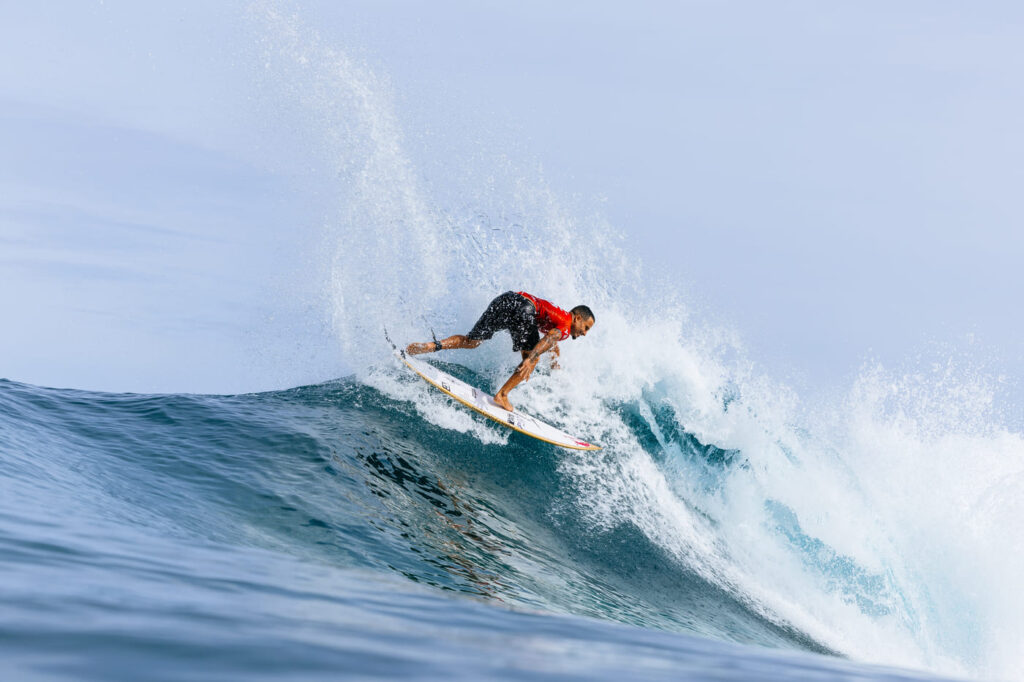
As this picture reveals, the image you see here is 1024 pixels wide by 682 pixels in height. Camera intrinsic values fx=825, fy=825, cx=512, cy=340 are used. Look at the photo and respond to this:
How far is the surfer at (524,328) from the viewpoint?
10.4 metres

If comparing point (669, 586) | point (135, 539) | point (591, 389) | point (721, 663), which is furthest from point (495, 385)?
point (721, 663)

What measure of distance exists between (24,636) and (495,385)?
908 cm

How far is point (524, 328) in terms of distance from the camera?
10664 mm

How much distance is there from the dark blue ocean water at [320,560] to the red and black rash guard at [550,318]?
1.50 m

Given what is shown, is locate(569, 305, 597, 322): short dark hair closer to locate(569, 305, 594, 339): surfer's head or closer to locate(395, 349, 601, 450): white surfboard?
locate(569, 305, 594, 339): surfer's head

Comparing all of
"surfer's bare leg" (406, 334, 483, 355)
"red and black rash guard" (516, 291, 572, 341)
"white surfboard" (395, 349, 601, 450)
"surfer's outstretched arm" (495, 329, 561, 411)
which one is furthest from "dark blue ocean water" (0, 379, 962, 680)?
"red and black rash guard" (516, 291, 572, 341)

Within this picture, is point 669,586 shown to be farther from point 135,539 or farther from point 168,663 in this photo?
point 168,663

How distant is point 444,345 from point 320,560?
4644 mm

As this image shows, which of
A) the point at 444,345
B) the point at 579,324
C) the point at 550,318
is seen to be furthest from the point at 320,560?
the point at 579,324

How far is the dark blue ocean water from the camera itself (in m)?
2.98

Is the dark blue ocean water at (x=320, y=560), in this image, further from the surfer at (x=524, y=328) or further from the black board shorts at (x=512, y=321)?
the black board shorts at (x=512, y=321)

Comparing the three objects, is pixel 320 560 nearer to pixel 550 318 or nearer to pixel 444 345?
pixel 444 345

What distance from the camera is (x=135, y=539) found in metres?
5.76

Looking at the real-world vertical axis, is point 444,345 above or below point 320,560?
above
